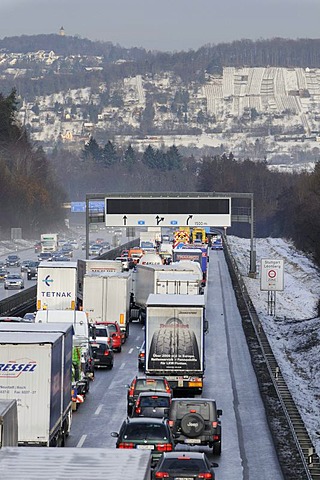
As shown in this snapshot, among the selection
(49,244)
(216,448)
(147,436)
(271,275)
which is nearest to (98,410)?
(216,448)

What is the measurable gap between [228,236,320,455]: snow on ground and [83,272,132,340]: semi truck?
20.6ft

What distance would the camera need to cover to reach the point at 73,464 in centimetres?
1403

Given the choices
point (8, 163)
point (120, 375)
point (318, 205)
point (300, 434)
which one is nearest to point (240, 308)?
point (120, 375)

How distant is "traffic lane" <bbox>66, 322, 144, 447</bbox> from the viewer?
102 feet

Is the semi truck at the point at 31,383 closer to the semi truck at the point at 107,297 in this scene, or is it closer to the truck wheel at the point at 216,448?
the truck wheel at the point at 216,448

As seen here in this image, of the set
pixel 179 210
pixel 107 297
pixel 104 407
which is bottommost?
pixel 104 407

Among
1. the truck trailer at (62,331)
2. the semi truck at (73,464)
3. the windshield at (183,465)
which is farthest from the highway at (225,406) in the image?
the semi truck at (73,464)

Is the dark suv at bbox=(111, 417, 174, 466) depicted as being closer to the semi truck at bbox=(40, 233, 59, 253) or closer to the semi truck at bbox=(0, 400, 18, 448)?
the semi truck at bbox=(0, 400, 18, 448)

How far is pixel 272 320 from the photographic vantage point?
69875 millimetres

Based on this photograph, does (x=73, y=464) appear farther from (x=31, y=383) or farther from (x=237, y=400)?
(x=237, y=400)

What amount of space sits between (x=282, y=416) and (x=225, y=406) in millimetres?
3521

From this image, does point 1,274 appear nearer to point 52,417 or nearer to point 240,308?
point 240,308

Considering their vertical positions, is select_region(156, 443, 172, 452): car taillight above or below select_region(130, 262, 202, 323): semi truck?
above

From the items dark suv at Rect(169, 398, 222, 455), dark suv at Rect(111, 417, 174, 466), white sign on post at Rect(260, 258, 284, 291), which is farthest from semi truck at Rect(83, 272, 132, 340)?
dark suv at Rect(111, 417, 174, 466)
